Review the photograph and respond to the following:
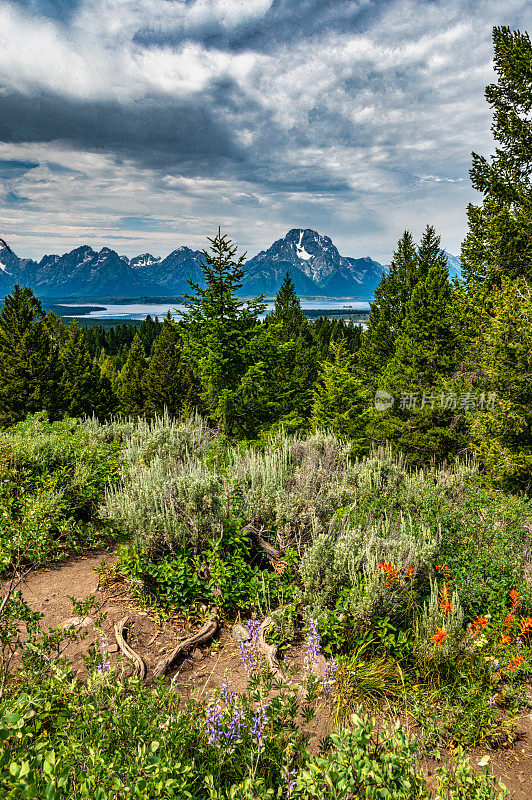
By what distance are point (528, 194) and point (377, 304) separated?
628 inches

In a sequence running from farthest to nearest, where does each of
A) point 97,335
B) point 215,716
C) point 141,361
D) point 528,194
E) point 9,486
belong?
point 97,335
point 141,361
point 528,194
point 9,486
point 215,716

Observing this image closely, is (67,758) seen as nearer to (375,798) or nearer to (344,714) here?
(375,798)

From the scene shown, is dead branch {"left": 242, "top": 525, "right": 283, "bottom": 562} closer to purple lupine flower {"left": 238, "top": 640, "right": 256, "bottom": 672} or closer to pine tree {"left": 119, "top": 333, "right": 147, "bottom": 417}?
purple lupine flower {"left": 238, "top": 640, "right": 256, "bottom": 672}

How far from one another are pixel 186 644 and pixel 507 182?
14068 millimetres

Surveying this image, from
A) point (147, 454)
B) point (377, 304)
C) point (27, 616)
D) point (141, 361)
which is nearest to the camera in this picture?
point (27, 616)

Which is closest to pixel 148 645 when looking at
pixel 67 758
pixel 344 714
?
pixel 344 714

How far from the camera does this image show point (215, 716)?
7.17ft

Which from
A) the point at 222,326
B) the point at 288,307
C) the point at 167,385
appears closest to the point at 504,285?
the point at 222,326

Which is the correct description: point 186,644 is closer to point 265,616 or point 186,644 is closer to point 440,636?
point 265,616

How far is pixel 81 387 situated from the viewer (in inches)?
1326

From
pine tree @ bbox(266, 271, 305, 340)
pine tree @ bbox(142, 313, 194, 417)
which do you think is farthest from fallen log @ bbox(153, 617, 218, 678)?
pine tree @ bbox(266, 271, 305, 340)

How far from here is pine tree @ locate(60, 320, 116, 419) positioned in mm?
32594

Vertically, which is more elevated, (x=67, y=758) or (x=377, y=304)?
(x=377, y=304)

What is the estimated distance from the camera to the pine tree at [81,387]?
3259 cm
